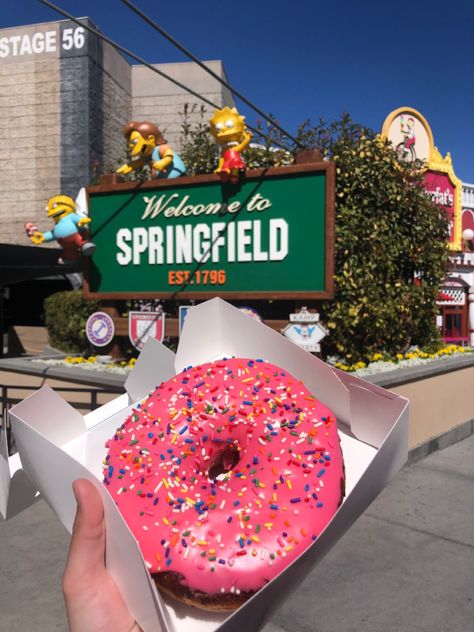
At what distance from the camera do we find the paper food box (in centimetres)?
123

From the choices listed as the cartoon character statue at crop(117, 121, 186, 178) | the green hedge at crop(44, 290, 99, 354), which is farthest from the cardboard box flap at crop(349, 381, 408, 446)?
the green hedge at crop(44, 290, 99, 354)

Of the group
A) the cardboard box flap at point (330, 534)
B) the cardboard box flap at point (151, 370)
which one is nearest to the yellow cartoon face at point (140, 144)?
the cardboard box flap at point (151, 370)

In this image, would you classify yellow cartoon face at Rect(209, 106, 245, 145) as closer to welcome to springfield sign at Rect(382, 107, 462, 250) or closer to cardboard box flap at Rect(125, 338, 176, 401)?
cardboard box flap at Rect(125, 338, 176, 401)

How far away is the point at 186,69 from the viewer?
2319 cm

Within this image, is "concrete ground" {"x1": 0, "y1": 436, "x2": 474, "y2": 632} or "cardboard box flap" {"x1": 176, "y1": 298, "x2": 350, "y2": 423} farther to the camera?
"concrete ground" {"x1": 0, "y1": 436, "x2": 474, "y2": 632}

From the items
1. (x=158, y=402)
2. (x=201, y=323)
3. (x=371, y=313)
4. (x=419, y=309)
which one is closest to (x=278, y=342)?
(x=201, y=323)

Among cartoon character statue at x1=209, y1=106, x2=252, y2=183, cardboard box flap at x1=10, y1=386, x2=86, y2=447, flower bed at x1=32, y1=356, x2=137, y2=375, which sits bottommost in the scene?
flower bed at x1=32, y1=356, x2=137, y2=375

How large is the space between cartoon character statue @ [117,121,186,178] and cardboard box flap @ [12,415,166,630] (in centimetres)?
614

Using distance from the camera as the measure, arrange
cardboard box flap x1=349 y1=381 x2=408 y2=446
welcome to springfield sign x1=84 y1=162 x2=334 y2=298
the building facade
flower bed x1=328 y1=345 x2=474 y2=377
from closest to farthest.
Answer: cardboard box flap x1=349 y1=381 x2=408 y2=446
welcome to springfield sign x1=84 y1=162 x2=334 y2=298
flower bed x1=328 y1=345 x2=474 y2=377
the building facade

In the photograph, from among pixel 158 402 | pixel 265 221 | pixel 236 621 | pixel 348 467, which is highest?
pixel 265 221

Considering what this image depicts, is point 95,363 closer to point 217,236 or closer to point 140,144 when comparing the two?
point 217,236

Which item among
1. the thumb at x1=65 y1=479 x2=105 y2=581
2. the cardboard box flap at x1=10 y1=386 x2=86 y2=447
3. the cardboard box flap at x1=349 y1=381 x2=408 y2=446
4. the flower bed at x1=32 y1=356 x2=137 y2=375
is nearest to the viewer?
the thumb at x1=65 y1=479 x2=105 y2=581

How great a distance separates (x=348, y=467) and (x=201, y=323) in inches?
26.2

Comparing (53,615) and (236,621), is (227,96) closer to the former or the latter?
(53,615)
